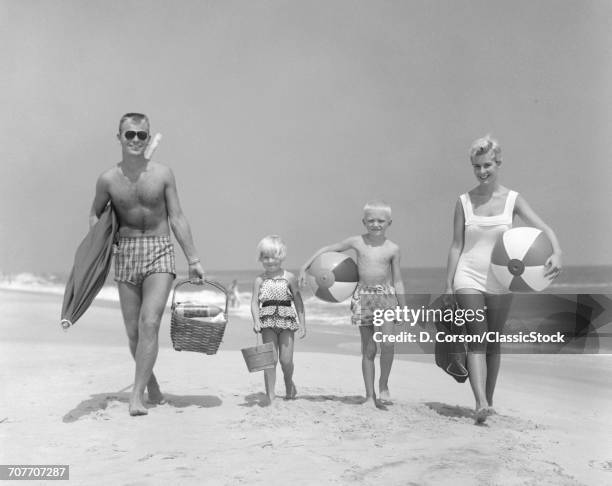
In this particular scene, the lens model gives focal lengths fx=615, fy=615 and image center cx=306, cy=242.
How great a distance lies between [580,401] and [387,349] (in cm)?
233

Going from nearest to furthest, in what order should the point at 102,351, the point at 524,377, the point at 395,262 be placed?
the point at 395,262
the point at 524,377
the point at 102,351

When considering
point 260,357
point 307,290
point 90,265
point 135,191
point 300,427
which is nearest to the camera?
point 300,427

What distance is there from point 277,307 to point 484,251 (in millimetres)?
1767

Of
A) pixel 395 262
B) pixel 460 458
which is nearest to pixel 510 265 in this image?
pixel 395 262

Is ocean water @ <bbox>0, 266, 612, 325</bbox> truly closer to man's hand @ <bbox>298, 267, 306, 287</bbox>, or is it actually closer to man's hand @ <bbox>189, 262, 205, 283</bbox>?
man's hand @ <bbox>298, 267, 306, 287</bbox>

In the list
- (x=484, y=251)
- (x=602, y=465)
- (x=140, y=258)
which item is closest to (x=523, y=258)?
(x=484, y=251)

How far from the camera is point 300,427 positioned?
4445 millimetres

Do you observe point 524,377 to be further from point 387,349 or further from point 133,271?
point 133,271

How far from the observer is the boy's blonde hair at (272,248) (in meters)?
5.24

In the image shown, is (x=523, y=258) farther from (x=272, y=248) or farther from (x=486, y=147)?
(x=272, y=248)

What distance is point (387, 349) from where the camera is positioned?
5266mm

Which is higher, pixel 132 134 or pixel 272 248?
pixel 132 134

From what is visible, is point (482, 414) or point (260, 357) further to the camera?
point (260, 357)

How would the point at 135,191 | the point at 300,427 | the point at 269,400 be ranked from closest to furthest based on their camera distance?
the point at 300,427 → the point at 135,191 → the point at 269,400
